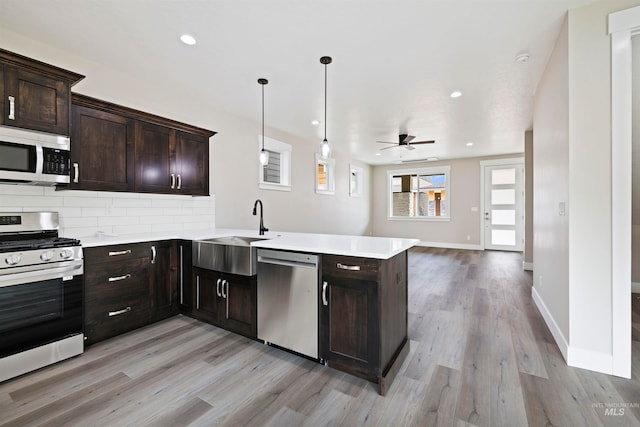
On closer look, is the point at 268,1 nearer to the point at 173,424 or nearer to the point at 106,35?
the point at 106,35

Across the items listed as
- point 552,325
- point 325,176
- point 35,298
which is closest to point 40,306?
point 35,298

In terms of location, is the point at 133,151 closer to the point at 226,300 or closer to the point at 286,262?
the point at 226,300

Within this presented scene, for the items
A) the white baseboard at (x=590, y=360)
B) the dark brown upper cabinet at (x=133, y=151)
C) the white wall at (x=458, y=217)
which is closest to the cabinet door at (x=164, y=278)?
the dark brown upper cabinet at (x=133, y=151)

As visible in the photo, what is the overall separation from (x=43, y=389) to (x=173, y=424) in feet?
3.45

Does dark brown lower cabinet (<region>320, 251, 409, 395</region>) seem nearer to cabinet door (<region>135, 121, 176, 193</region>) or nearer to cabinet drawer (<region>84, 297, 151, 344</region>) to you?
cabinet drawer (<region>84, 297, 151, 344</region>)

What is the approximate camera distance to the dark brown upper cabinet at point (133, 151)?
8.26 ft

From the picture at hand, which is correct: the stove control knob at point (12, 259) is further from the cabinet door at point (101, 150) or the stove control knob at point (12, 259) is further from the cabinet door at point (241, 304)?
the cabinet door at point (241, 304)

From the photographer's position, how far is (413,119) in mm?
4641

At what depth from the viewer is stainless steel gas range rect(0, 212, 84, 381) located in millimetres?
1912

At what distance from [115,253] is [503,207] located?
27.7ft

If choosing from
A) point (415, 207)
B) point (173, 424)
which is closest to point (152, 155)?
point (173, 424)

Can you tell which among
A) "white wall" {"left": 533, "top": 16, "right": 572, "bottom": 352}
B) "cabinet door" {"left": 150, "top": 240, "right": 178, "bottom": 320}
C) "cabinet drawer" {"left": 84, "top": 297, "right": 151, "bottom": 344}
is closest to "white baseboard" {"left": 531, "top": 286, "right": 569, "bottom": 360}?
"white wall" {"left": 533, "top": 16, "right": 572, "bottom": 352}

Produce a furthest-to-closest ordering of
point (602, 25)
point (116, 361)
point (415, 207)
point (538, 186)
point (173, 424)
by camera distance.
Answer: point (415, 207) → point (538, 186) → point (116, 361) → point (602, 25) → point (173, 424)

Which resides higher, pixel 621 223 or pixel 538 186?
pixel 538 186
